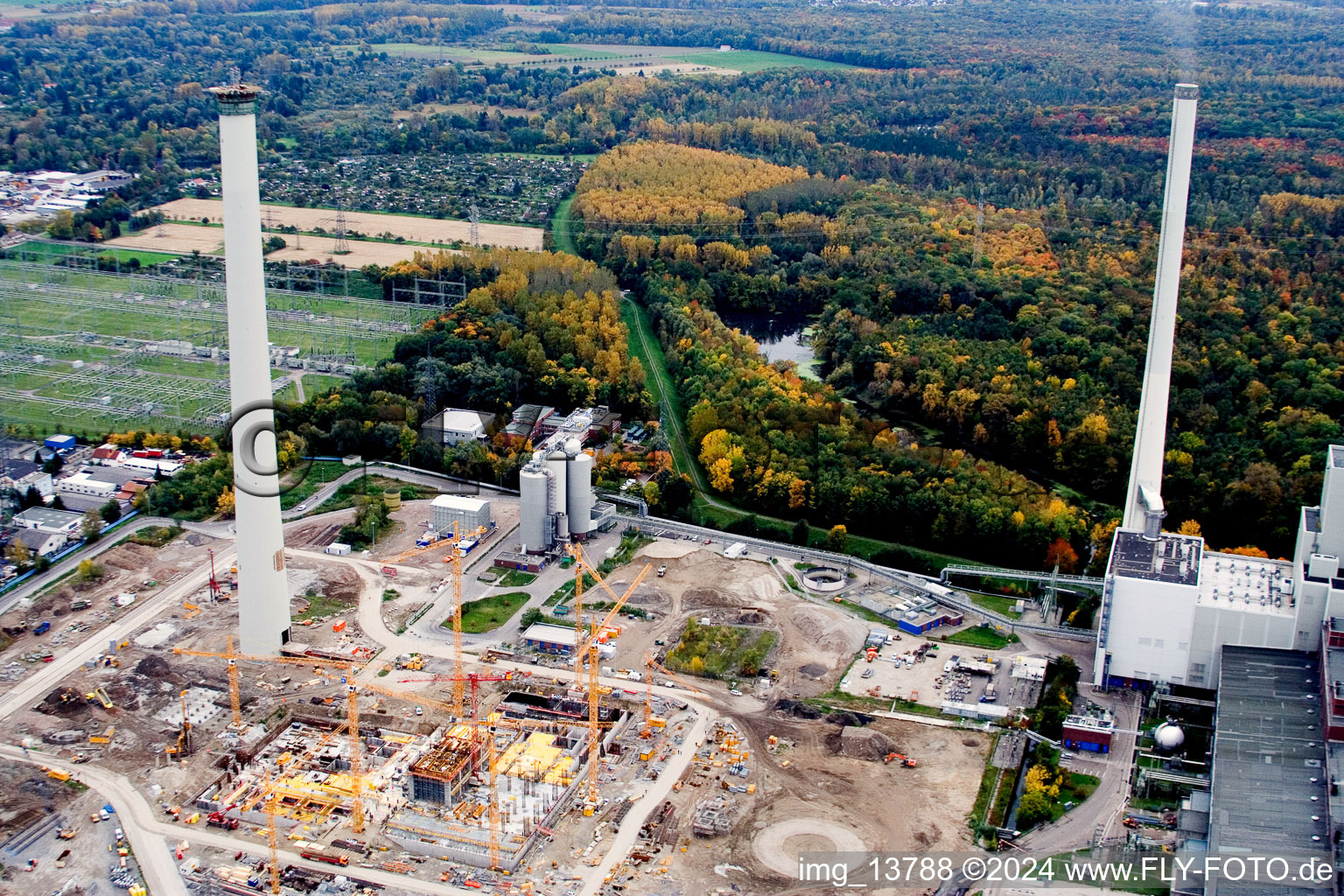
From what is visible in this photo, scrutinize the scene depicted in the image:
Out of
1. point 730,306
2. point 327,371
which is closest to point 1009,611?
point 327,371

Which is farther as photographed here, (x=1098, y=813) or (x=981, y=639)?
(x=981, y=639)

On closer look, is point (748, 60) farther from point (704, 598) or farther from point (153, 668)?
point (153, 668)

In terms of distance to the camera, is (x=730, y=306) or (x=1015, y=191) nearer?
(x=730, y=306)

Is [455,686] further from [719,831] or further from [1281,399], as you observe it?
[1281,399]

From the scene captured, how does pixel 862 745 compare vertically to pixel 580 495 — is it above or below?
below

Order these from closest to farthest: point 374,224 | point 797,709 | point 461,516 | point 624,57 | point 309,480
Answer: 1. point 797,709
2. point 461,516
3. point 309,480
4. point 374,224
5. point 624,57

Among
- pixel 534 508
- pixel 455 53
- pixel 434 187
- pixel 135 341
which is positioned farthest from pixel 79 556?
pixel 455 53

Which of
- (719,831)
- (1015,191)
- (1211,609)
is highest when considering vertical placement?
(1015,191)

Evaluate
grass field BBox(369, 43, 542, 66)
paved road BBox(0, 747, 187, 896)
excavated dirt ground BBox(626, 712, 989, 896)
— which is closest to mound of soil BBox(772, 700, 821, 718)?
excavated dirt ground BBox(626, 712, 989, 896)
